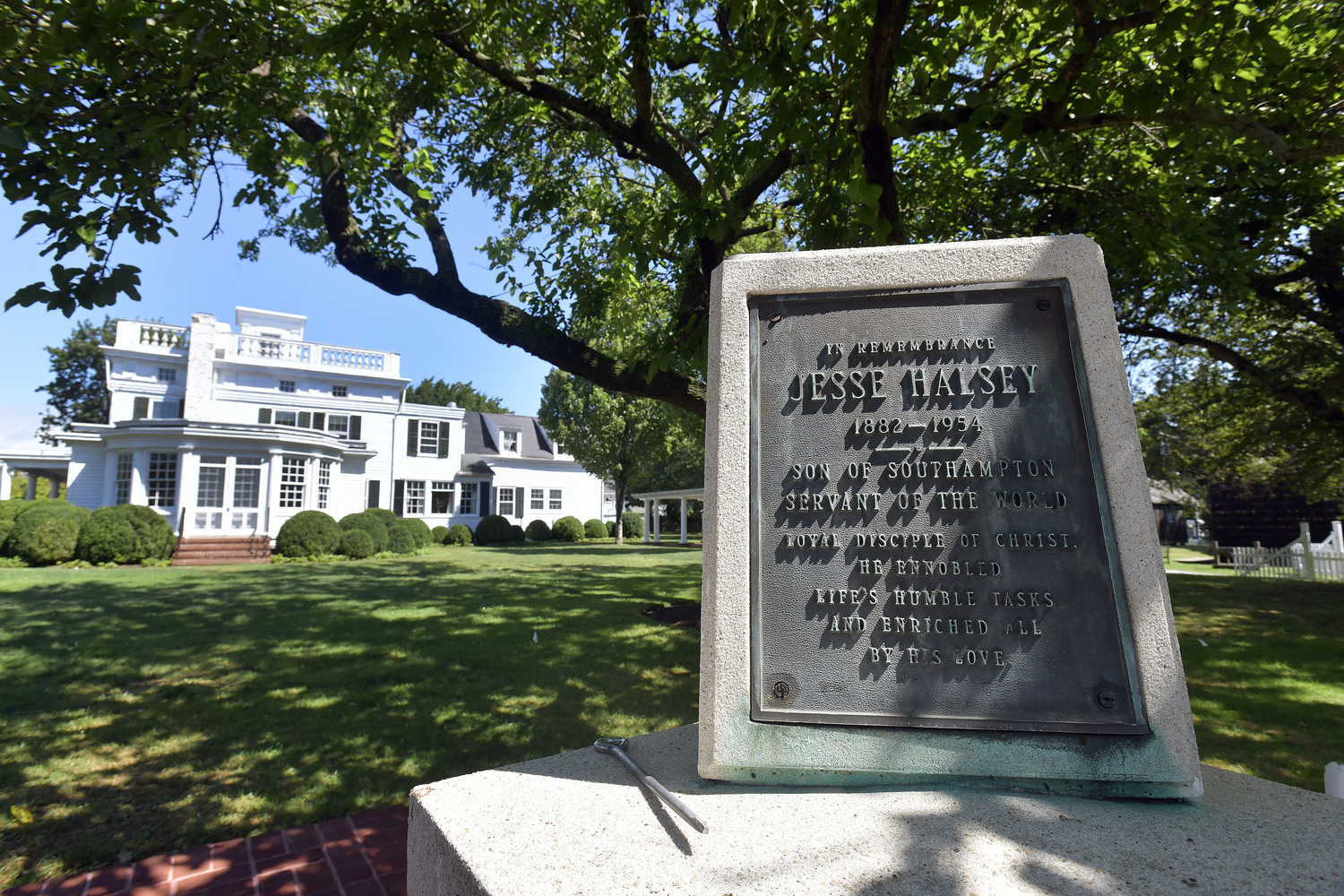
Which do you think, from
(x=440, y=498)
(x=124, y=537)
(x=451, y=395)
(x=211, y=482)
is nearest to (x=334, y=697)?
(x=124, y=537)

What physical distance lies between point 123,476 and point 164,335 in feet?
24.1

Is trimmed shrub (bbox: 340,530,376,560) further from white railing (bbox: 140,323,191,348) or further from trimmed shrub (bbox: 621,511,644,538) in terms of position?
trimmed shrub (bbox: 621,511,644,538)

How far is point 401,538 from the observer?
23766 millimetres

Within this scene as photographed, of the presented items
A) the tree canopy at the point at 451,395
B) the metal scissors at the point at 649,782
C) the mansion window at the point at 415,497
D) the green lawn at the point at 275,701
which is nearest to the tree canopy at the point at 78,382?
the tree canopy at the point at 451,395

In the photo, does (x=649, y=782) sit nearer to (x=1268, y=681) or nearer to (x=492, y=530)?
(x=1268, y=681)

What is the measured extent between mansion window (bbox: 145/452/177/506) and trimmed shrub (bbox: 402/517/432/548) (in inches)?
300

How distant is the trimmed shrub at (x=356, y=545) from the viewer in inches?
850

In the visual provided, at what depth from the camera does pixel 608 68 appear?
7855mm

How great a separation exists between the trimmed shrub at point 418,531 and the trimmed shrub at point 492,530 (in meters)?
3.92

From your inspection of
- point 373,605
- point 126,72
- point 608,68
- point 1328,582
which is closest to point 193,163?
point 126,72

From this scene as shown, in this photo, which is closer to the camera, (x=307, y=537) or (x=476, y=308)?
(x=476, y=308)

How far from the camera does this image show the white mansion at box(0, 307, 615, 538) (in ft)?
74.5

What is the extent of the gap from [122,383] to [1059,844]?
110 ft

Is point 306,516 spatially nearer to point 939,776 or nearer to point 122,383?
point 122,383
